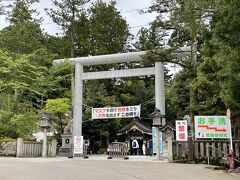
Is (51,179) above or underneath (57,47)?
underneath

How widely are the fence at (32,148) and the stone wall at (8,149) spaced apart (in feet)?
1.97

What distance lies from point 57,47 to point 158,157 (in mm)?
22738

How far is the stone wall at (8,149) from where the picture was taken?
22264mm

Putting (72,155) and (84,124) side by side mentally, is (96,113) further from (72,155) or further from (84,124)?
(84,124)

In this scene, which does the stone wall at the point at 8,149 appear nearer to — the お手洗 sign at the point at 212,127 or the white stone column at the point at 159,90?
the white stone column at the point at 159,90

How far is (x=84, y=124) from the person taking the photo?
1220 inches

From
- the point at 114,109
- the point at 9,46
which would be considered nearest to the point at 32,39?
the point at 9,46

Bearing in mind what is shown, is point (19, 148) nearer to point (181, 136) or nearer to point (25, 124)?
point (25, 124)

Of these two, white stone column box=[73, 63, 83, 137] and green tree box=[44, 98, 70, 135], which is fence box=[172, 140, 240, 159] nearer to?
white stone column box=[73, 63, 83, 137]

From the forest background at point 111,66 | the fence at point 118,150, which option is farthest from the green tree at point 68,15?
the fence at point 118,150

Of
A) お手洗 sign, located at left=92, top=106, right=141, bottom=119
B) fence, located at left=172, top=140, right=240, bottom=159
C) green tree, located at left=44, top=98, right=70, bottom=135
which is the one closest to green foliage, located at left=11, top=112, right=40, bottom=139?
green tree, located at left=44, top=98, right=70, bottom=135

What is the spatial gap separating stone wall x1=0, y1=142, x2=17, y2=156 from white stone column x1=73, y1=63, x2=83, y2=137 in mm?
4420

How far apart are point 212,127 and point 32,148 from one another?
1267cm

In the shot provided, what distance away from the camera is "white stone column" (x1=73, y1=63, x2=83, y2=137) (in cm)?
2469
